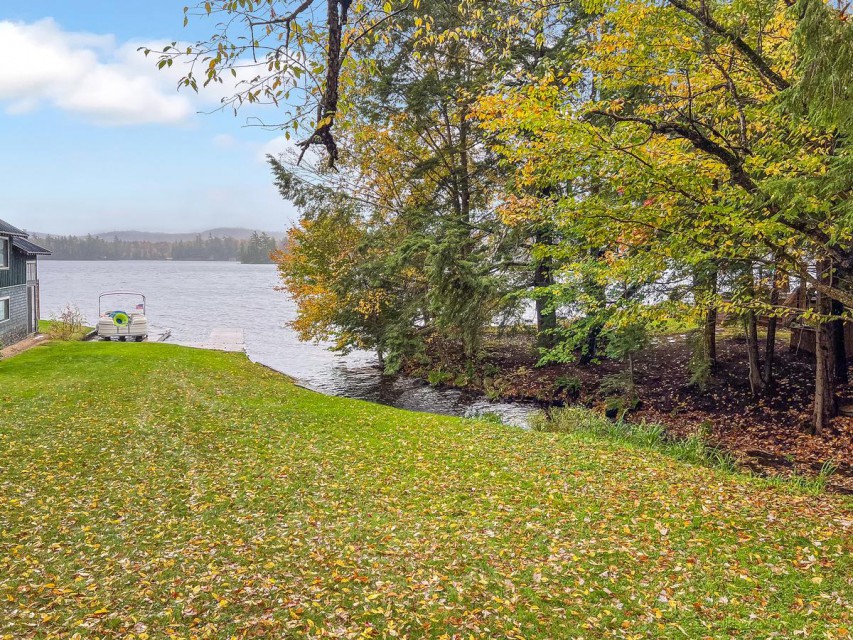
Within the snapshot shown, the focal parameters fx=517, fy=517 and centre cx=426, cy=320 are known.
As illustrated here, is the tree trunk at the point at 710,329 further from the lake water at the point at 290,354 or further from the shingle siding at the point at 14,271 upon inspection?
the shingle siding at the point at 14,271

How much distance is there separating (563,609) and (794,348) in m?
17.6

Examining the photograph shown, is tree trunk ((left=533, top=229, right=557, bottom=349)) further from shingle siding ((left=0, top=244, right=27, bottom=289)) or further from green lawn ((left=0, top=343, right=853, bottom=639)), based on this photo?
shingle siding ((left=0, top=244, right=27, bottom=289))

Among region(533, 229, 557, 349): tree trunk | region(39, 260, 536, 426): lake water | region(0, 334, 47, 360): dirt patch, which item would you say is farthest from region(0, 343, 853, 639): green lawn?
region(0, 334, 47, 360): dirt patch

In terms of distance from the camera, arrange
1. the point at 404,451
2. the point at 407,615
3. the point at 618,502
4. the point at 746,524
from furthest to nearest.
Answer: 1. the point at 404,451
2. the point at 618,502
3. the point at 746,524
4. the point at 407,615

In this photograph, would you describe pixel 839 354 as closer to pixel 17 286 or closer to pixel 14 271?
pixel 17 286

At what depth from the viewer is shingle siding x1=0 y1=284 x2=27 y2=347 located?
26109 mm

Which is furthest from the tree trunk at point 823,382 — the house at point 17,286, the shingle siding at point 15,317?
the shingle siding at point 15,317

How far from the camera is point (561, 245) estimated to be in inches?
456

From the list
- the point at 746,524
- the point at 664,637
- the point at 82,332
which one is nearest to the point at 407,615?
the point at 664,637

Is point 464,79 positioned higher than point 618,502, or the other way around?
point 464,79

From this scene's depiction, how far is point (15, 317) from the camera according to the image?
27.7 metres

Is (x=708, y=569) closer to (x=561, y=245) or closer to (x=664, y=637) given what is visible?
(x=664, y=637)

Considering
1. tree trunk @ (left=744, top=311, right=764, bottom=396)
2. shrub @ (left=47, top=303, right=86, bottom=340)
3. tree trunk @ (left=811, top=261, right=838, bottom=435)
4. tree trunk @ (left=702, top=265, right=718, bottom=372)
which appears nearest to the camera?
tree trunk @ (left=811, top=261, right=838, bottom=435)

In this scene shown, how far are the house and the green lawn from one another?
Answer: 19404mm
